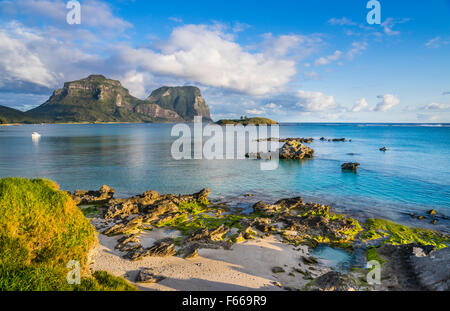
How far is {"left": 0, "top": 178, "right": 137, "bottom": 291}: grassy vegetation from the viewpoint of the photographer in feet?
33.8

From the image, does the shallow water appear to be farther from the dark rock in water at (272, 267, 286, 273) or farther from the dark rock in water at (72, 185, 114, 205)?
the dark rock in water at (72, 185, 114, 205)

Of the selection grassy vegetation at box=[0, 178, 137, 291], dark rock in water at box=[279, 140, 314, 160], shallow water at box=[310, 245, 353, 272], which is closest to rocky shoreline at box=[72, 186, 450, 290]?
shallow water at box=[310, 245, 353, 272]

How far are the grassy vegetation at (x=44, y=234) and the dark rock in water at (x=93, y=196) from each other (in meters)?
23.3

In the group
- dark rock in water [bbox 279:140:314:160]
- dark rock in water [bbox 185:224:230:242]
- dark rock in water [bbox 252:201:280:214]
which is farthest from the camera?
dark rock in water [bbox 279:140:314:160]

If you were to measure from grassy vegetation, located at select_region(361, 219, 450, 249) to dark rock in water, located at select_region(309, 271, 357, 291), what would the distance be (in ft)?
35.6

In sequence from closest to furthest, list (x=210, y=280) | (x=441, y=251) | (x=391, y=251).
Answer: (x=210, y=280) < (x=441, y=251) < (x=391, y=251)

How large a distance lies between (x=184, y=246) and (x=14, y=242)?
12.9m

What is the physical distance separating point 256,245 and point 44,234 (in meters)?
16.5

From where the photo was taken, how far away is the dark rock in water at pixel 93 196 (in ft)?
112

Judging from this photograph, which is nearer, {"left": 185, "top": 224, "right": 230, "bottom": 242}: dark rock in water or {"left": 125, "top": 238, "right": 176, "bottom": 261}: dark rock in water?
{"left": 125, "top": 238, "right": 176, "bottom": 261}: dark rock in water

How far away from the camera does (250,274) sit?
55.8 ft

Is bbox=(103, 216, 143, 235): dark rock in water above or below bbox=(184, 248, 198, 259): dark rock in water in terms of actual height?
above
